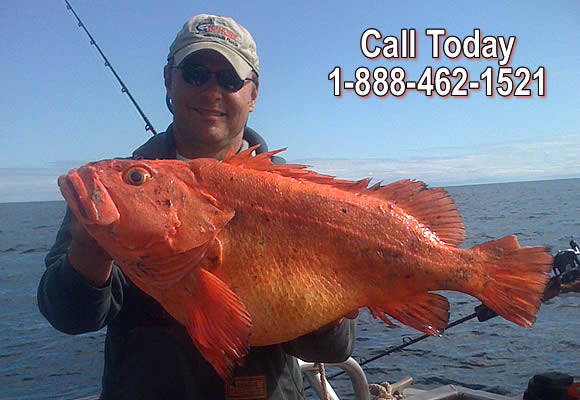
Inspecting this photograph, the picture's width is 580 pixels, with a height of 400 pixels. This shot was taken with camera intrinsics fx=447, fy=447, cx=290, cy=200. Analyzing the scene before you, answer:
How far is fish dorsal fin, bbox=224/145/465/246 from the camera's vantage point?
2029 mm

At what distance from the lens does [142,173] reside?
1.77 meters

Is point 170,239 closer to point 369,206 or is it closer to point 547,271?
point 369,206

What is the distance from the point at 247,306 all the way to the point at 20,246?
144 ft

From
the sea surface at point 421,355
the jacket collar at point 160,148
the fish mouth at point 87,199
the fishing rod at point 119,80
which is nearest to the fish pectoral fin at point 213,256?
the fish mouth at point 87,199

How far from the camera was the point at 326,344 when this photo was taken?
2.28 m

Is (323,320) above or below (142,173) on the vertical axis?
below

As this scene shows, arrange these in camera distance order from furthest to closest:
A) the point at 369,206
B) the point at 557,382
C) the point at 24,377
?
the point at 24,377 → the point at 557,382 → the point at 369,206

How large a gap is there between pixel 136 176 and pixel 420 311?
4.32 ft

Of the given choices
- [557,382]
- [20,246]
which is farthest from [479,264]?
[20,246]

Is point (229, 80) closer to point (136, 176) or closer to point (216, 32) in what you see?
point (216, 32)

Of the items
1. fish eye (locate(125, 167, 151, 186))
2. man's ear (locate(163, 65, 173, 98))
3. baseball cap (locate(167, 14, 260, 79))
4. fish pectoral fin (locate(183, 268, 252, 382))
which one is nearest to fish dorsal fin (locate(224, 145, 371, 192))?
fish eye (locate(125, 167, 151, 186))

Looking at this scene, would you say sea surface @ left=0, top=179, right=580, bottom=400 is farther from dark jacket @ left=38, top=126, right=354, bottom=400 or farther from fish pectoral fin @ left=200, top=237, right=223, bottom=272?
fish pectoral fin @ left=200, top=237, right=223, bottom=272

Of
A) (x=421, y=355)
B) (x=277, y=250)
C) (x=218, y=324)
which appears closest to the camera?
(x=218, y=324)

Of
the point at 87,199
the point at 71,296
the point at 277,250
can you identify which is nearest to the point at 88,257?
the point at 71,296
